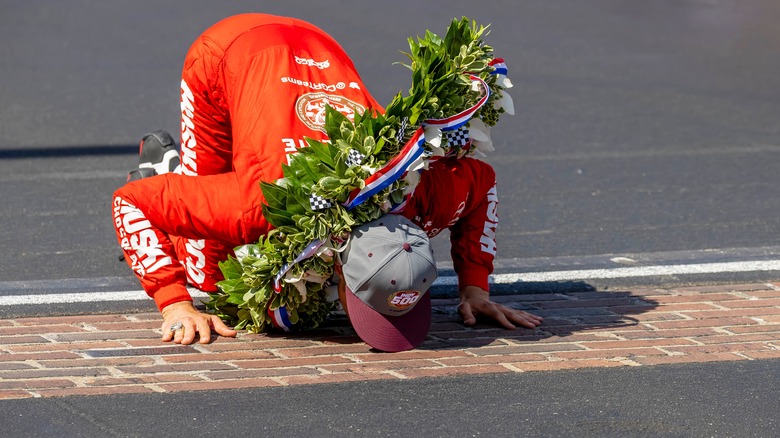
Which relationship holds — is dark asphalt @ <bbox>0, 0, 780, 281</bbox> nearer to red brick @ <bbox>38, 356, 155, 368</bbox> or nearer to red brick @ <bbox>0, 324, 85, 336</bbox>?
red brick @ <bbox>0, 324, 85, 336</bbox>

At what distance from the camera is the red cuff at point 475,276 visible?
5703 millimetres

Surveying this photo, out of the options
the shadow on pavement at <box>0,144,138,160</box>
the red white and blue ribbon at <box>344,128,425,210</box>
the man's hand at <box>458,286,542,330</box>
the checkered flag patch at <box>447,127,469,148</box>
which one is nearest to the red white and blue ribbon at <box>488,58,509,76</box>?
the checkered flag patch at <box>447,127,469,148</box>

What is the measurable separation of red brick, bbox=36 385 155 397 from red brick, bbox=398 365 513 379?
108cm

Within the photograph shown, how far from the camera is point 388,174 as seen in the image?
4.84m

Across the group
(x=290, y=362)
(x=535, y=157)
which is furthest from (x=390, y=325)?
(x=535, y=157)

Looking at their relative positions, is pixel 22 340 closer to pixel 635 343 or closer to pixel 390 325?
pixel 390 325

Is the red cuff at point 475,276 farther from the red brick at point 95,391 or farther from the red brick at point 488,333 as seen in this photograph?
the red brick at point 95,391

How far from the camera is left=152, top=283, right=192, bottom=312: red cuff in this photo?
5.39m

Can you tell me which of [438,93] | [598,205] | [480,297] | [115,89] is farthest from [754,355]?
[115,89]

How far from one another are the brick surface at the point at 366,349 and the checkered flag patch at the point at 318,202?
705mm

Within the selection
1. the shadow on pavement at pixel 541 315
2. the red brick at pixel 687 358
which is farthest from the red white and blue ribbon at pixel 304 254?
the red brick at pixel 687 358

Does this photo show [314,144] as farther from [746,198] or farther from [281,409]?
[746,198]

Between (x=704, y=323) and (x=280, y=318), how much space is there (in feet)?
6.79

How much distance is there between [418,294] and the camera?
4.91 meters
